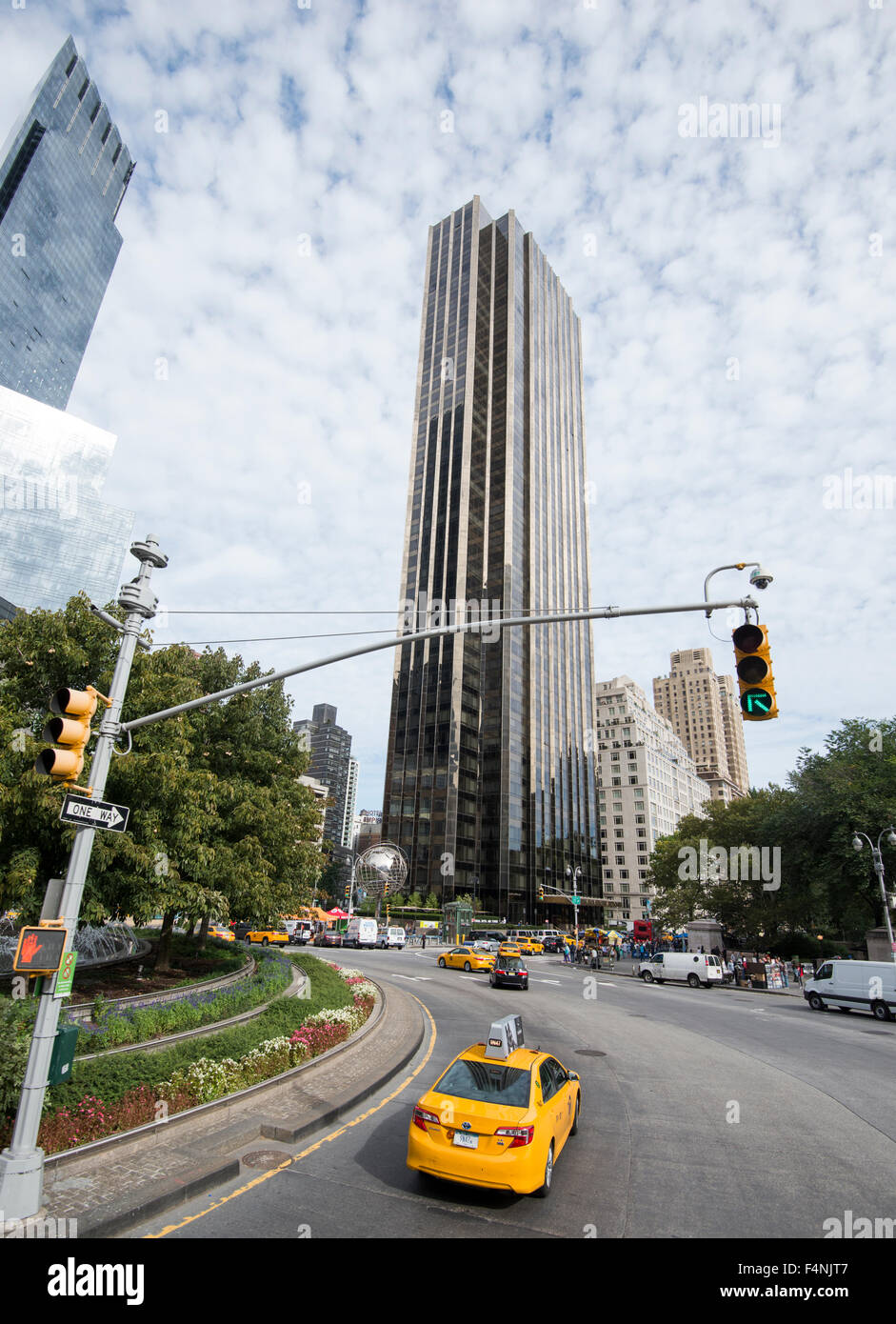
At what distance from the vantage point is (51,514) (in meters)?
157

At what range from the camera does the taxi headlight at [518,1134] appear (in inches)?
279

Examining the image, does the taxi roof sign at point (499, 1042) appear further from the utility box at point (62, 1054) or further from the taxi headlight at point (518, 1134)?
the utility box at point (62, 1054)

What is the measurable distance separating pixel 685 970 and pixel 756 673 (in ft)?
117

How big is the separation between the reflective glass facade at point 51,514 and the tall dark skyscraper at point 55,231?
7.78 metres

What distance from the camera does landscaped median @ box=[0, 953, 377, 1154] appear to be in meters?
8.35

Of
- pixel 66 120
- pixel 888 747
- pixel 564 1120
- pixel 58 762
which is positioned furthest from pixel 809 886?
pixel 66 120

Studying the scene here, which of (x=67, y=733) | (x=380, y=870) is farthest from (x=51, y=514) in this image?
(x=67, y=733)

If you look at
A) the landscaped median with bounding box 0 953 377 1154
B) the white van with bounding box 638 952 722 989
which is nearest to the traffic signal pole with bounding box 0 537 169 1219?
the landscaped median with bounding box 0 953 377 1154

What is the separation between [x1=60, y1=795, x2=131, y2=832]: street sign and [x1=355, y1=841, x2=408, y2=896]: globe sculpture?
66086 millimetres

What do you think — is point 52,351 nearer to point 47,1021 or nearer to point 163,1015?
point 163,1015

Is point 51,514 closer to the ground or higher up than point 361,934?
higher up
